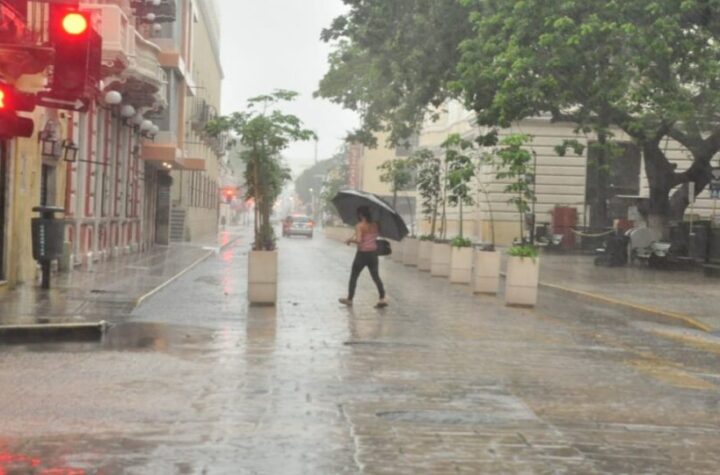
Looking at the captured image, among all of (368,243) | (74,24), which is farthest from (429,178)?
(74,24)

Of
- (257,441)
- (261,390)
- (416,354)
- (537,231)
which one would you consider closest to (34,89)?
(416,354)

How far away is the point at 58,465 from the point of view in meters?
6.71

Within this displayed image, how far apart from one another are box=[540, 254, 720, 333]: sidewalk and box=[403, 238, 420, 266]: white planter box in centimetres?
397

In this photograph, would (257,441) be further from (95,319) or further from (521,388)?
(95,319)

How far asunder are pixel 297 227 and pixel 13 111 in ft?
223

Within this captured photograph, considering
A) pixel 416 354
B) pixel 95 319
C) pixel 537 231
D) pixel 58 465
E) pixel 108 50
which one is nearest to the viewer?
pixel 58 465

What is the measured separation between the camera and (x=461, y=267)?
1075 inches

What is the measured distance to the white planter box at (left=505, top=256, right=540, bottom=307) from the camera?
67.5ft

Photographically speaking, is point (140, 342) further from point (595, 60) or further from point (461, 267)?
point (595, 60)

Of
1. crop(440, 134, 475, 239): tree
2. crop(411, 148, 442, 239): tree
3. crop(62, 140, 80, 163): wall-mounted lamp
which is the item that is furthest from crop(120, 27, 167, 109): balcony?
crop(411, 148, 442, 239): tree

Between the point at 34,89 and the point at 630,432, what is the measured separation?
14240 millimetres

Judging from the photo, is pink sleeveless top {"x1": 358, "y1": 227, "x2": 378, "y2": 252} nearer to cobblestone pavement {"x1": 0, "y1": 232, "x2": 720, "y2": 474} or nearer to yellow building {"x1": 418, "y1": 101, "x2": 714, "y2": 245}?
cobblestone pavement {"x1": 0, "y1": 232, "x2": 720, "y2": 474}

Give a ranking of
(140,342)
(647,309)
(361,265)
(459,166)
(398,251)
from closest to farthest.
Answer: (140,342)
(361,265)
(647,309)
(459,166)
(398,251)

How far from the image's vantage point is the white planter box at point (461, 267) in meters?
27.3
